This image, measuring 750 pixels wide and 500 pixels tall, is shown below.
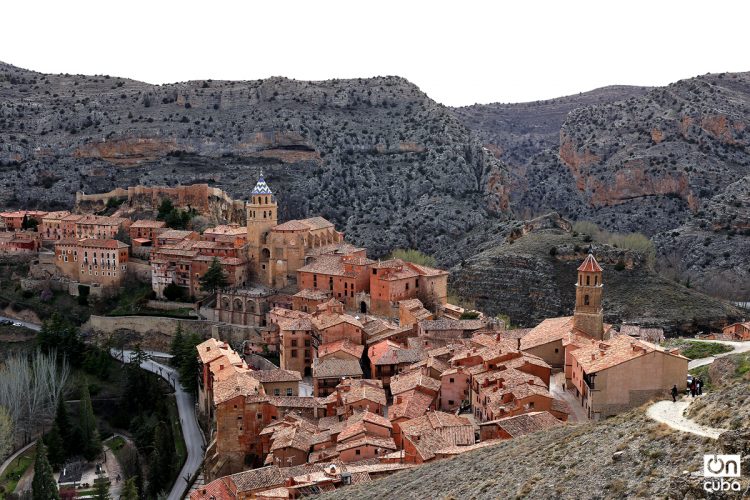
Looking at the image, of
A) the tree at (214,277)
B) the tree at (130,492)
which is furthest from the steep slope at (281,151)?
the tree at (130,492)

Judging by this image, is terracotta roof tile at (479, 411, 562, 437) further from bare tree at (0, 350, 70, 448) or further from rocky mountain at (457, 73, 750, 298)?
rocky mountain at (457, 73, 750, 298)

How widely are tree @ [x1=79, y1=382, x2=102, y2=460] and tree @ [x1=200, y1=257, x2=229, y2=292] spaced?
1018 cm

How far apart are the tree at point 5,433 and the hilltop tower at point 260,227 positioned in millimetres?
15734

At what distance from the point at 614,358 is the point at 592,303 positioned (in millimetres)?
7685

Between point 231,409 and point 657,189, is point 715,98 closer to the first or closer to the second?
point 657,189

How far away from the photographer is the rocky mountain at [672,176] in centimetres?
6625

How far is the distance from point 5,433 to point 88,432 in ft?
12.0

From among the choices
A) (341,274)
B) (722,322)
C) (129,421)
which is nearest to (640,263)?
(722,322)

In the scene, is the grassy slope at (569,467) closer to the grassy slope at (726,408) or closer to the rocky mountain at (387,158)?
the grassy slope at (726,408)

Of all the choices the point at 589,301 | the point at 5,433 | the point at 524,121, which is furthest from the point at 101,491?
the point at 524,121

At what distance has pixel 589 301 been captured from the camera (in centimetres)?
3297

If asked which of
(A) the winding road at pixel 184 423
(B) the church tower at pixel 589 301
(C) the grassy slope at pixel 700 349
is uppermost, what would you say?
(B) the church tower at pixel 589 301

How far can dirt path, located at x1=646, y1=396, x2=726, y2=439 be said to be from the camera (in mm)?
13742

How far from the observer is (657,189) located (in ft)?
267
